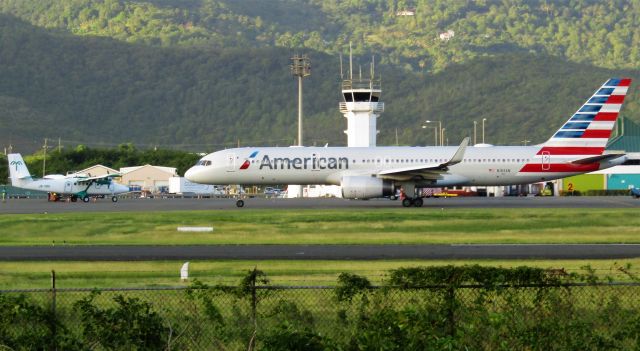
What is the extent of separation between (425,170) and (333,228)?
49.0ft

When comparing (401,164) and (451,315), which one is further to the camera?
(401,164)

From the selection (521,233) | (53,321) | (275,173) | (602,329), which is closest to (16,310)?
(53,321)

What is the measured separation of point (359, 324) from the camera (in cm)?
1545

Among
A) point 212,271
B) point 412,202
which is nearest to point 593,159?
point 412,202

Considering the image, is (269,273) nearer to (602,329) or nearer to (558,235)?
(602,329)

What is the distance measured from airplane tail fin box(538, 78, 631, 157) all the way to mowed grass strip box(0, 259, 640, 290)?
98.6ft

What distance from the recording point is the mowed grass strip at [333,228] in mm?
37188

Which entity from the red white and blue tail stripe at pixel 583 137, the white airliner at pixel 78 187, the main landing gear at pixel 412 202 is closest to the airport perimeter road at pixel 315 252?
the main landing gear at pixel 412 202

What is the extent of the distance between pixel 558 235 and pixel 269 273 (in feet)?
51.8

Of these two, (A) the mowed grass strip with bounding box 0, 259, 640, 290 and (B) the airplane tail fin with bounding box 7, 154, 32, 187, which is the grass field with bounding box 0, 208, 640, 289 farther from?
(B) the airplane tail fin with bounding box 7, 154, 32, 187

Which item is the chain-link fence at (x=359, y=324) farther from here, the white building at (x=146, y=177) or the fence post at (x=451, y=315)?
the white building at (x=146, y=177)

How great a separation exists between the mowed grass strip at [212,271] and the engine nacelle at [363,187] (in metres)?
25.4

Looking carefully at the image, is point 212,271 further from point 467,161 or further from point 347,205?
point 467,161

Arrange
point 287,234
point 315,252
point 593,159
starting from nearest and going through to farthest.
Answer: point 315,252
point 287,234
point 593,159
